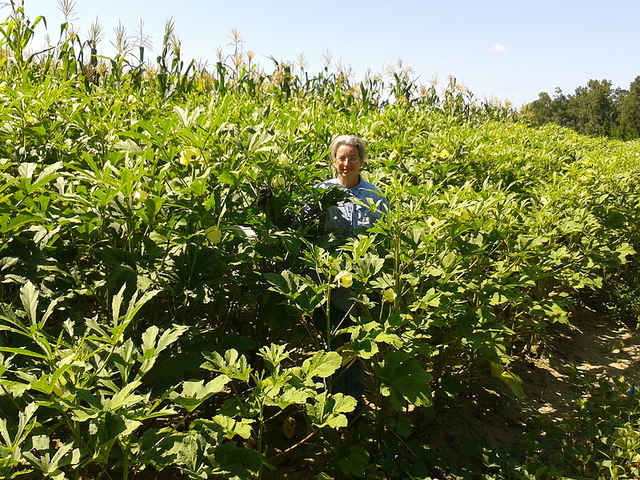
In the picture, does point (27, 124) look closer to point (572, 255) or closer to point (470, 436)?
point (470, 436)

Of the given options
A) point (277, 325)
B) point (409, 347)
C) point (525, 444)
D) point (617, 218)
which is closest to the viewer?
point (409, 347)

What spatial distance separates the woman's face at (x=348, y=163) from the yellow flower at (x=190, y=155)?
1.14 metres

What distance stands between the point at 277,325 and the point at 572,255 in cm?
243

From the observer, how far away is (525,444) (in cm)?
255

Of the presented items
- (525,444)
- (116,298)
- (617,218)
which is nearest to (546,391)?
(525,444)

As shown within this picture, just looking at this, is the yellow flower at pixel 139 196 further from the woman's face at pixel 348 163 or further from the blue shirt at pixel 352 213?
the woman's face at pixel 348 163

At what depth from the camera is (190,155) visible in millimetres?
2000

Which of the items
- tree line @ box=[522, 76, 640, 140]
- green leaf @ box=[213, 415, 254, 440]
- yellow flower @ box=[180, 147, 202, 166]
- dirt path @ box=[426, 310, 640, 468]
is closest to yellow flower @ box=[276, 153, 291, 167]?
yellow flower @ box=[180, 147, 202, 166]

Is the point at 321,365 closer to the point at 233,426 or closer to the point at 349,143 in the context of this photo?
the point at 233,426

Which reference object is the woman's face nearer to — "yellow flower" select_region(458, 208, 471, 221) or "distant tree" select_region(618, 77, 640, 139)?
"yellow flower" select_region(458, 208, 471, 221)

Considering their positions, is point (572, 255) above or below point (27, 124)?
below

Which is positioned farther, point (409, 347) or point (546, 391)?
point (546, 391)

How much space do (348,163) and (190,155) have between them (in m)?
1.19

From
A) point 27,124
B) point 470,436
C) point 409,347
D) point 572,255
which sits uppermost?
point 27,124
